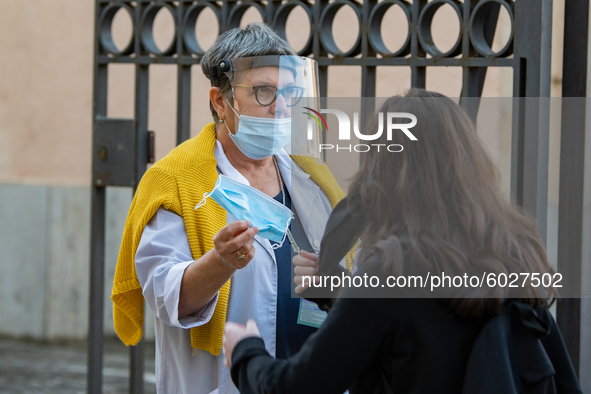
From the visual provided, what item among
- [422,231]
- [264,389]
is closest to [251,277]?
[264,389]

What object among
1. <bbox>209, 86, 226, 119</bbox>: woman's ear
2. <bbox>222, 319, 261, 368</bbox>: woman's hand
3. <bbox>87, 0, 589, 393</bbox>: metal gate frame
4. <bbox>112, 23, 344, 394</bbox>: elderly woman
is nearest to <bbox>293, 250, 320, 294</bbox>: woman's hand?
<bbox>112, 23, 344, 394</bbox>: elderly woman

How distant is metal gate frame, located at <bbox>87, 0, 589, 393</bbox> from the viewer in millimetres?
2158

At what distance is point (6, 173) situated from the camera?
21.7 ft

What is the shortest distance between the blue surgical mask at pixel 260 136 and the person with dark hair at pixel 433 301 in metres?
0.47

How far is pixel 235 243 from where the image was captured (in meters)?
1.64

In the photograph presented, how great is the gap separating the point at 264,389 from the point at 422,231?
483 millimetres

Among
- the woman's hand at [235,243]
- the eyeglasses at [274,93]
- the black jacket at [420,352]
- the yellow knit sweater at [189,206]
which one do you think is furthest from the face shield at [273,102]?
the black jacket at [420,352]

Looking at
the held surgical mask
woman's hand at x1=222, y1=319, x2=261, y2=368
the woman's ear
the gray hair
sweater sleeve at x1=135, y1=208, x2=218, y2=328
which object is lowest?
woman's hand at x1=222, y1=319, x2=261, y2=368

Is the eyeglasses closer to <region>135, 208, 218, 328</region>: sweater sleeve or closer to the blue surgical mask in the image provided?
Answer: the blue surgical mask

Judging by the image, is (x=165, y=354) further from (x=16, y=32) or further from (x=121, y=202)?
(x=16, y=32)

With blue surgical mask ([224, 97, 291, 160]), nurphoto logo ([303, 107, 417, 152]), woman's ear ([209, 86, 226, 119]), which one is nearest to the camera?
nurphoto logo ([303, 107, 417, 152])

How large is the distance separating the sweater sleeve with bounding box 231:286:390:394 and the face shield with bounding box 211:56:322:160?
1.99ft

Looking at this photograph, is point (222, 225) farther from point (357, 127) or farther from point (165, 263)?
point (357, 127)

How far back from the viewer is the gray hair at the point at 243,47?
2.00 metres
